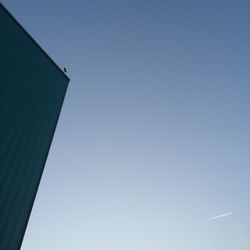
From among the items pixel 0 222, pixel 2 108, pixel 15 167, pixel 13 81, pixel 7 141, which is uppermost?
pixel 13 81

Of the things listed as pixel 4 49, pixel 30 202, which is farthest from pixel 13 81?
pixel 30 202

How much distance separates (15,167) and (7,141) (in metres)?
1.23

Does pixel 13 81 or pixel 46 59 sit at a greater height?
pixel 46 59

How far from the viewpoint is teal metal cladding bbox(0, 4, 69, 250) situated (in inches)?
410

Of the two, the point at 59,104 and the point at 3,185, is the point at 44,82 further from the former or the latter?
the point at 3,185

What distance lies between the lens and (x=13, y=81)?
11.9m

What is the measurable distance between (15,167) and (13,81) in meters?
4.22

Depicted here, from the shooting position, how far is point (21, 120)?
39.1 ft

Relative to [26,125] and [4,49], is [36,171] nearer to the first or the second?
[26,125]

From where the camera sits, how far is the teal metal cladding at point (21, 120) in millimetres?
10414

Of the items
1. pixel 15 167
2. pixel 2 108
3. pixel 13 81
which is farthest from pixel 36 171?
pixel 13 81

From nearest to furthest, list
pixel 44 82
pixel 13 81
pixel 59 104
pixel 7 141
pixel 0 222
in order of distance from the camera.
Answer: pixel 0 222 → pixel 7 141 → pixel 13 81 → pixel 44 82 → pixel 59 104

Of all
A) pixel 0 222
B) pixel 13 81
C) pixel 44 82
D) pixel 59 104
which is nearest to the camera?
pixel 0 222

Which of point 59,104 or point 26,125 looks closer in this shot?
point 26,125
